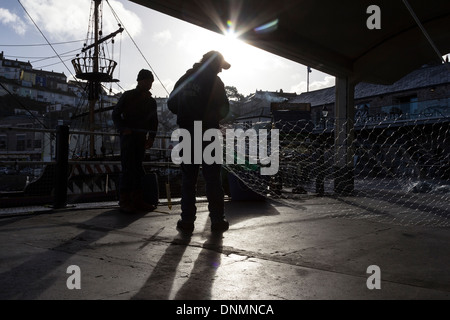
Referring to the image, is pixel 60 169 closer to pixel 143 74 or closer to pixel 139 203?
pixel 139 203

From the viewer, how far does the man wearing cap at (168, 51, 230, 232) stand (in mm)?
3801

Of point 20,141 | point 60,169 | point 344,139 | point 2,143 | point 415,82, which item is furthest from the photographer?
point 20,141

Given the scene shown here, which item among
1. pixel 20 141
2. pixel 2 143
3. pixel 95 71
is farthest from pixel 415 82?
pixel 2 143

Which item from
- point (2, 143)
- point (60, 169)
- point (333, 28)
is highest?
point (333, 28)

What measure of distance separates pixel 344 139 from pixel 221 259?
23.7 ft

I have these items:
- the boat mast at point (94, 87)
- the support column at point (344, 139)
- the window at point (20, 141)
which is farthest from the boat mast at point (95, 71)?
the window at point (20, 141)

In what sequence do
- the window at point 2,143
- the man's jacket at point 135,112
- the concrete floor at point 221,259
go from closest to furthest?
the concrete floor at point 221,259 → the man's jacket at point 135,112 → the window at point 2,143

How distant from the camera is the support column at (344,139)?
8.85 m

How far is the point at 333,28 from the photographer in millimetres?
7211

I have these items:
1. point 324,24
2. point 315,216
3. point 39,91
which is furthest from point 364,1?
point 39,91

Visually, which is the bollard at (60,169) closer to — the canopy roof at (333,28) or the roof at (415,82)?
the canopy roof at (333,28)

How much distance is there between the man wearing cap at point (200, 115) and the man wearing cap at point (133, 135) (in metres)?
1.27

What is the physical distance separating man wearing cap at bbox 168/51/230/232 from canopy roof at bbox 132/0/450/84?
6.88 ft

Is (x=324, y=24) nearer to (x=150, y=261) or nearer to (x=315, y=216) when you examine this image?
(x=315, y=216)
